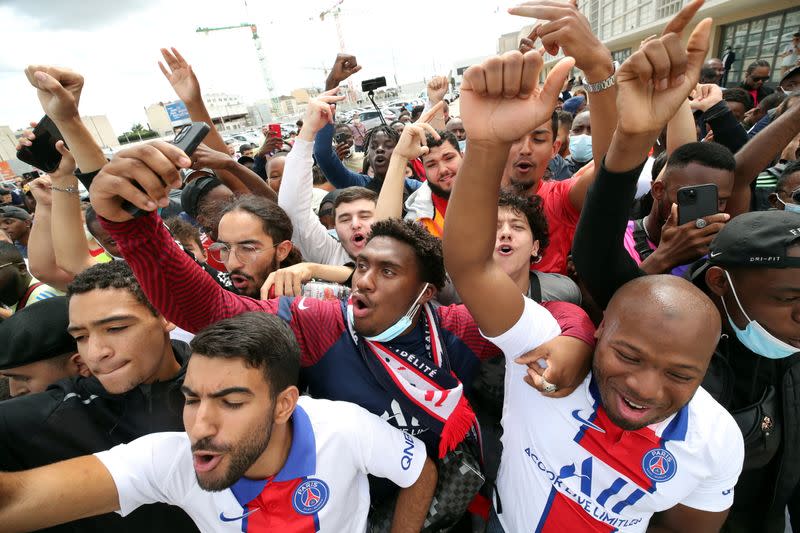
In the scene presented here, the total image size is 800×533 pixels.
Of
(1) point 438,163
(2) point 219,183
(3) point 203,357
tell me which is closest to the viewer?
(3) point 203,357

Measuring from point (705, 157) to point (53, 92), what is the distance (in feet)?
10.2

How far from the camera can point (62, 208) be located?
2125 millimetres

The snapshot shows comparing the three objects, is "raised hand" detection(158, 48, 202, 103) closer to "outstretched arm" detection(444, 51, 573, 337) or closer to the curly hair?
the curly hair

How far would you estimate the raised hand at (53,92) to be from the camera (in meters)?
1.24

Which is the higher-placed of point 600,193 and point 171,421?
point 600,193

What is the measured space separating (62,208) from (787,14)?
20.3 meters

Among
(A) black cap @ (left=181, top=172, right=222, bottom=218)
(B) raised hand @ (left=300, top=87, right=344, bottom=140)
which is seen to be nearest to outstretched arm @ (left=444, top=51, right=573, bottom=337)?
(B) raised hand @ (left=300, top=87, right=344, bottom=140)

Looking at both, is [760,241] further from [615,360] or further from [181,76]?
[181,76]

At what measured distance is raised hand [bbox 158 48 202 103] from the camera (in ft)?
10.8

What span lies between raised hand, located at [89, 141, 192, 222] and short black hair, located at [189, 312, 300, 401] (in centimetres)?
50

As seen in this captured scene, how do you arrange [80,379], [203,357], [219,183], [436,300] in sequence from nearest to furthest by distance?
1. [203,357]
2. [80,379]
3. [436,300]
4. [219,183]

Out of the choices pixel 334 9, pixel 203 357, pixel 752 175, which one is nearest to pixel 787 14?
pixel 752 175

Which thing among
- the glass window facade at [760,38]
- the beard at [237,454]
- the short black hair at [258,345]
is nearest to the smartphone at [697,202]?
the short black hair at [258,345]

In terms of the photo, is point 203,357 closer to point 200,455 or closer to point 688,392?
point 200,455
